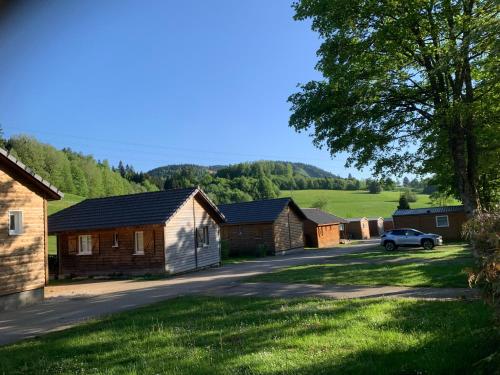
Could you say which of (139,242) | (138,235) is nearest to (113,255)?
(139,242)

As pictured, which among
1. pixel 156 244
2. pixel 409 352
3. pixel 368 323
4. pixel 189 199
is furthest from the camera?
pixel 189 199

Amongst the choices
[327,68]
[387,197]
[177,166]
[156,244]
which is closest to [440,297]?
[327,68]

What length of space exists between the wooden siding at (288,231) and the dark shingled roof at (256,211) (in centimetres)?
61

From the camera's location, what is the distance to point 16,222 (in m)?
15.9

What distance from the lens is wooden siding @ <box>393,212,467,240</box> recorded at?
44.7 meters

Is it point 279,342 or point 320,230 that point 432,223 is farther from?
point 279,342

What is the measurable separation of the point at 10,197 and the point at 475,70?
1787 cm

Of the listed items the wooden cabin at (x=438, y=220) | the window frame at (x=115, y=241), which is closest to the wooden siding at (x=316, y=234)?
the wooden cabin at (x=438, y=220)

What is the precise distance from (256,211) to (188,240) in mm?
15379

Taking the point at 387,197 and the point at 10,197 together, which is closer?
the point at 10,197

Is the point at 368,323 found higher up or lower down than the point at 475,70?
lower down

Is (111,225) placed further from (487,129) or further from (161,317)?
(487,129)

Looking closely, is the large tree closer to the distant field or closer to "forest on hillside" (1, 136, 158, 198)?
"forest on hillside" (1, 136, 158, 198)

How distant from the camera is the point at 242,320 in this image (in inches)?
372
